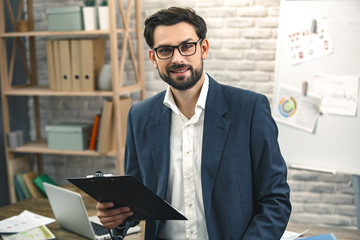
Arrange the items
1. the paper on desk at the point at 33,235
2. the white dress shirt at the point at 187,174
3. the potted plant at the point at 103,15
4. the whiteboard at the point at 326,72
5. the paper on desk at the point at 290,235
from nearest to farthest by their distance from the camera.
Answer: the white dress shirt at the point at 187,174 < the paper on desk at the point at 290,235 < the paper on desk at the point at 33,235 < the whiteboard at the point at 326,72 < the potted plant at the point at 103,15

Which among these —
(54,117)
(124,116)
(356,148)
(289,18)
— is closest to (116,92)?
(124,116)

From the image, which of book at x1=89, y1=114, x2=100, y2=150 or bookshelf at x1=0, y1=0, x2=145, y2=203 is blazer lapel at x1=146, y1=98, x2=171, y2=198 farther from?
book at x1=89, y1=114, x2=100, y2=150

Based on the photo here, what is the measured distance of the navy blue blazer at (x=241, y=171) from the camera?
1602 mm

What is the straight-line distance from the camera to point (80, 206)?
6.36ft

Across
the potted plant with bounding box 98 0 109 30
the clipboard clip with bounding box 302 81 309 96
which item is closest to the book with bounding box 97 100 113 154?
the potted plant with bounding box 98 0 109 30

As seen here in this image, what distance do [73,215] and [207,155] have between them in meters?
0.73

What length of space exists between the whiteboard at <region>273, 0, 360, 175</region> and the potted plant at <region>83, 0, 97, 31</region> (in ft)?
4.28

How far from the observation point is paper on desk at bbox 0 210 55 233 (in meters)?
2.12

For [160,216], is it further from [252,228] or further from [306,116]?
[306,116]

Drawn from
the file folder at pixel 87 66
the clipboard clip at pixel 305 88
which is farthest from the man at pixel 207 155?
the file folder at pixel 87 66

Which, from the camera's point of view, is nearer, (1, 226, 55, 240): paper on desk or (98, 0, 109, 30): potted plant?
(1, 226, 55, 240): paper on desk

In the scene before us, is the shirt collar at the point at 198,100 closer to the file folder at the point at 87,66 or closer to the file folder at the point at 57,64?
the file folder at the point at 87,66

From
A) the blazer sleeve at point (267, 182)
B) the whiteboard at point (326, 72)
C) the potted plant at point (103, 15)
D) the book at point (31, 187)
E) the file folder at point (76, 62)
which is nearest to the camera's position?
the blazer sleeve at point (267, 182)

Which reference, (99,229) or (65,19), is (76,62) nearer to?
(65,19)
